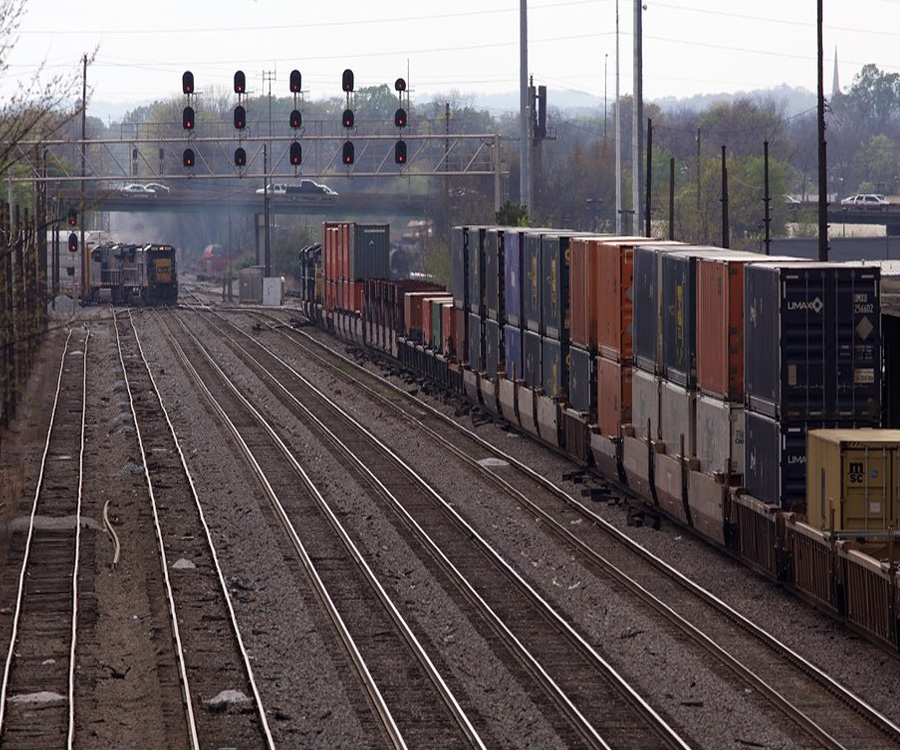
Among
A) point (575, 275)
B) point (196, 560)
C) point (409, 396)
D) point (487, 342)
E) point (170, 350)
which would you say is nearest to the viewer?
point (196, 560)

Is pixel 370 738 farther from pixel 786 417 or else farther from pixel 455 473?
pixel 455 473

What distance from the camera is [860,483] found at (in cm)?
1914

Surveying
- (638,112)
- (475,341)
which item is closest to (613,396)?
(475,341)

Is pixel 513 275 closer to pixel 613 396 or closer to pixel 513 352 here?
pixel 513 352

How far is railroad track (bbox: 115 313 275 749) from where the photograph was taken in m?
16.1

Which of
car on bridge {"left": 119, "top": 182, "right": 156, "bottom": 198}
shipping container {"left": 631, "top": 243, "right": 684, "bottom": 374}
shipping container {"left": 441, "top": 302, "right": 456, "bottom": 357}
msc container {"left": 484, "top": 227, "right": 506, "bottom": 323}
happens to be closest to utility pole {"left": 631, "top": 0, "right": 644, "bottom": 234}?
shipping container {"left": 441, "top": 302, "right": 456, "bottom": 357}

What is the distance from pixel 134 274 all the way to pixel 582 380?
74105mm

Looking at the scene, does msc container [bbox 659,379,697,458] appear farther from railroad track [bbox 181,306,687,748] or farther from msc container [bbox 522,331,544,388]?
msc container [bbox 522,331,544,388]

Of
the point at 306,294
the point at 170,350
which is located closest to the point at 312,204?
the point at 306,294

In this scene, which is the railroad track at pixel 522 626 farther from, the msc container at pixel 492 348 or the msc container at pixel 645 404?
the msc container at pixel 492 348

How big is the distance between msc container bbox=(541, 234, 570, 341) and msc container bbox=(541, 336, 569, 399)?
19 cm

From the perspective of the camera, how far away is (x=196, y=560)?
80.6 ft

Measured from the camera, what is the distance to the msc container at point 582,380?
31.0 metres

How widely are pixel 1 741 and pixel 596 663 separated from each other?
6475mm
